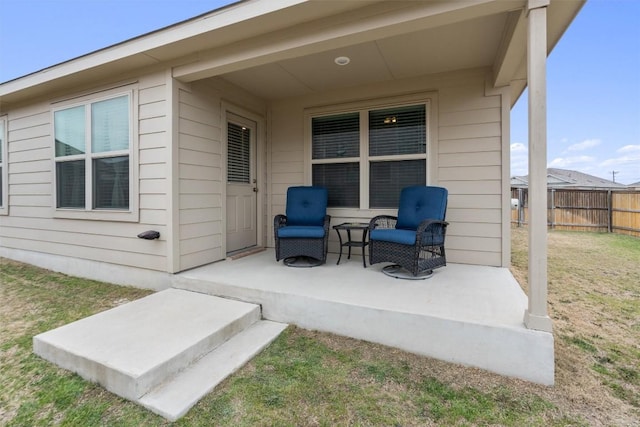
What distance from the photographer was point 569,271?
441 cm

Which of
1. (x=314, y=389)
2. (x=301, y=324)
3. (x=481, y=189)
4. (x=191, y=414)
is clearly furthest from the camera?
(x=481, y=189)

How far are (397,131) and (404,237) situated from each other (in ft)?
5.67

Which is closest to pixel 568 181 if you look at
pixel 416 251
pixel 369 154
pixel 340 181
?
pixel 369 154

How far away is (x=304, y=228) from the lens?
3658 millimetres

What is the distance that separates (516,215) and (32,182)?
13.1 m

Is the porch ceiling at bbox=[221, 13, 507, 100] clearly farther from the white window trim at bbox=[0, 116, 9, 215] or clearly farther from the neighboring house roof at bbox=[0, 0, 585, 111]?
the white window trim at bbox=[0, 116, 9, 215]

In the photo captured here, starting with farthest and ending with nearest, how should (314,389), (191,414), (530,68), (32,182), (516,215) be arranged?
(516,215)
(32,182)
(530,68)
(314,389)
(191,414)

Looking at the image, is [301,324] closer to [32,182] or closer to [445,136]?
[445,136]

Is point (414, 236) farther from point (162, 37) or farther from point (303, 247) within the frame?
point (162, 37)

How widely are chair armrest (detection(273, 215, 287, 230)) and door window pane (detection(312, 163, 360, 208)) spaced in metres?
0.77

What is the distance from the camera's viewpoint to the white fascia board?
2.50m

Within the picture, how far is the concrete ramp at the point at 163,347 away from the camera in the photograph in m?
1.74

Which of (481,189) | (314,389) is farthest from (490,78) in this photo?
(314,389)

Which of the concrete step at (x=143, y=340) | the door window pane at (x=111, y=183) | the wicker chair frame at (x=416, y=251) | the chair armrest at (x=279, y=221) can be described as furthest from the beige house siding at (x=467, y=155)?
the door window pane at (x=111, y=183)
